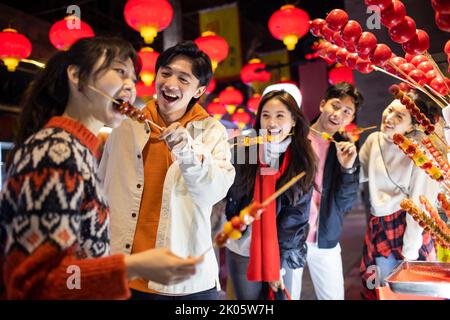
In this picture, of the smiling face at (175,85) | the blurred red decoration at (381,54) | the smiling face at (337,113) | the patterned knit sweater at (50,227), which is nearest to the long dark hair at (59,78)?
the patterned knit sweater at (50,227)

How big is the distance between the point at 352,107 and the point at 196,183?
1892 mm

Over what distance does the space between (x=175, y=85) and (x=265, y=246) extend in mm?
1225

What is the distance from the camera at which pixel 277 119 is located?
2.65m

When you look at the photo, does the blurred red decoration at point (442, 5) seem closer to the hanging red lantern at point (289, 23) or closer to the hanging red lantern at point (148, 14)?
the hanging red lantern at point (148, 14)

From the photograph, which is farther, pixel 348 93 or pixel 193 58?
pixel 348 93

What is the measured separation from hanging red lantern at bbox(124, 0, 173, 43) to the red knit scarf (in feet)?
7.65

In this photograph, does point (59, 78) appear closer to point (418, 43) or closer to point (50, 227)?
point (50, 227)

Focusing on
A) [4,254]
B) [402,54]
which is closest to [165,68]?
[4,254]

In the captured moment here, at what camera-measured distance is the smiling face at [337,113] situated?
123 inches

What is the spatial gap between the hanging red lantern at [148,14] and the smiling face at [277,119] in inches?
77.5

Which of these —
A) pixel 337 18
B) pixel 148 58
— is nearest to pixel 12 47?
pixel 148 58

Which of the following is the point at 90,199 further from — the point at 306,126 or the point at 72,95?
the point at 306,126

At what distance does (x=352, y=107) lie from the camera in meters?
3.14

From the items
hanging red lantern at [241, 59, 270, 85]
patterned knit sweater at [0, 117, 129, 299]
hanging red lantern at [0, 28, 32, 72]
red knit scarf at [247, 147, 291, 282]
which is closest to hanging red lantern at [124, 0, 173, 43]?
hanging red lantern at [0, 28, 32, 72]
